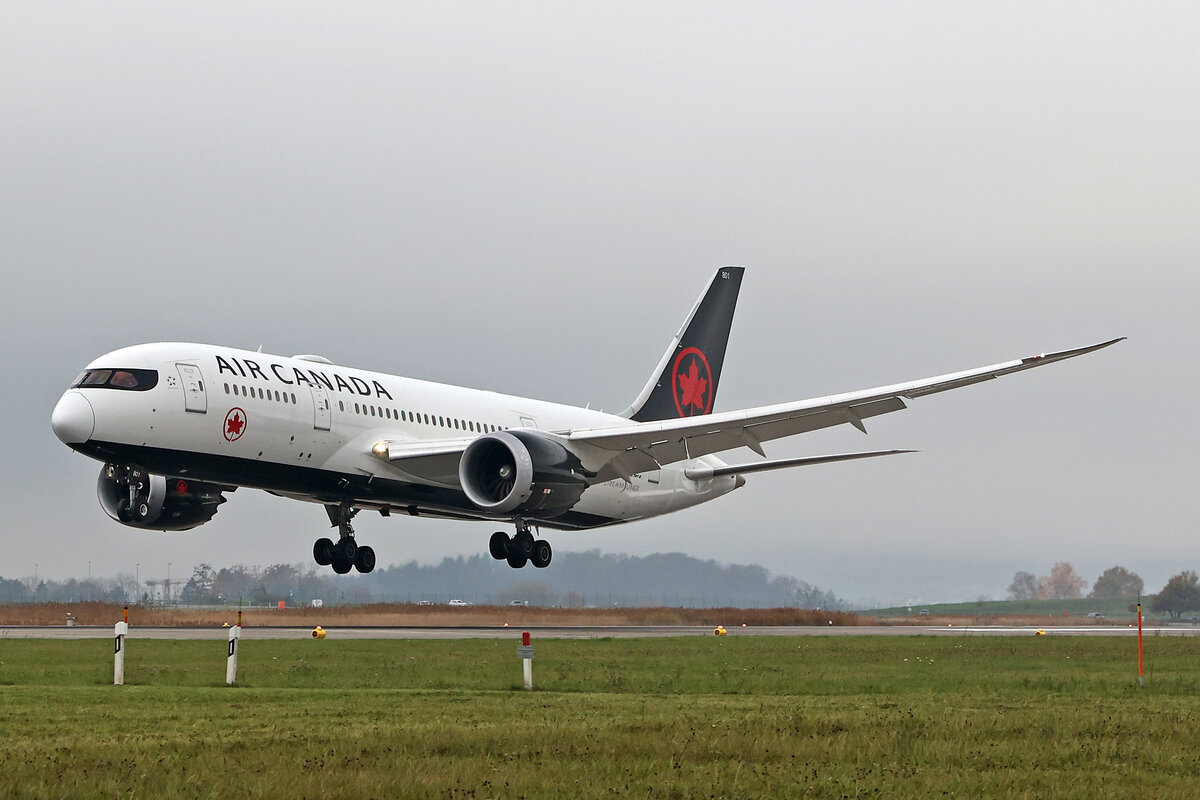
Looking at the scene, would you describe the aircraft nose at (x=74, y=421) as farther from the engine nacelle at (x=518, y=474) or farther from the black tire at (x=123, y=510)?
the engine nacelle at (x=518, y=474)

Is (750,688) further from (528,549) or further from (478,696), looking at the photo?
(528,549)

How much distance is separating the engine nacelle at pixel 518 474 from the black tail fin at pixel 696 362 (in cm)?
1454

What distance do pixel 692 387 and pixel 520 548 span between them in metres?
14.4

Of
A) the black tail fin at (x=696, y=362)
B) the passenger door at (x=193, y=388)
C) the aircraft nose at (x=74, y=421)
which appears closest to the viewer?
the aircraft nose at (x=74, y=421)

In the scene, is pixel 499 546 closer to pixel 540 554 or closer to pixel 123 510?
pixel 540 554

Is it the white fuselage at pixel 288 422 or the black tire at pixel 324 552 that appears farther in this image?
the black tire at pixel 324 552

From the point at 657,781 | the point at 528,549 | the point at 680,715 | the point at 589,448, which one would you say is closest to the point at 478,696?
the point at 680,715

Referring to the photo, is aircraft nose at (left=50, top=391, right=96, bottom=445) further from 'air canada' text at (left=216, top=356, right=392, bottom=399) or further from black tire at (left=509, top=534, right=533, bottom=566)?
black tire at (left=509, top=534, right=533, bottom=566)

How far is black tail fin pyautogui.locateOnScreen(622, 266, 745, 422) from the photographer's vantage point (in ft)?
180

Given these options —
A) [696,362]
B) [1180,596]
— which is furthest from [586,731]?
[1180,596]

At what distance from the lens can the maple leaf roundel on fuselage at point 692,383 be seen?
55.5 meters

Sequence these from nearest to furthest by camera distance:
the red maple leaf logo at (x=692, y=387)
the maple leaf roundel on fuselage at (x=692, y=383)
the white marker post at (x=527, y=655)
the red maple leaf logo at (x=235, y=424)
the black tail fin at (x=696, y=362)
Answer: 1. the white marker post at (x=527, y=655)
2. the red maple leaf logo at (x=235, y=424)
3. the black tail fin at (x=696, y=362)
4. the maple leaf roundel on fuselage at (x=692, y=383)
5. the red maple leaf logo at (x=692, y=387)

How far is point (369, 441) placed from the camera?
3928 centimetres

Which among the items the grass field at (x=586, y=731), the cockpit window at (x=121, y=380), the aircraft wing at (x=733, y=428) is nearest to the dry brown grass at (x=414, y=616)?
the aircraft wing at (x=733, y=428)
